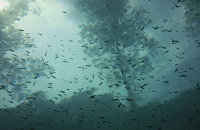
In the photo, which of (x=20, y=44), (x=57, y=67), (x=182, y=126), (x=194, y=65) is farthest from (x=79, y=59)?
(x=194, y=65)

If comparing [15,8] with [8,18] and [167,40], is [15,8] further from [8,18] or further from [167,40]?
[167,40]

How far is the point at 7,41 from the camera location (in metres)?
15.6

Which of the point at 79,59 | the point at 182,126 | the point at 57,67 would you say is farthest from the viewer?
the point at 57,67

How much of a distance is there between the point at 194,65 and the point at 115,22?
62.6 meters

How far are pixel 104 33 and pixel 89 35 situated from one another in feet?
8.69

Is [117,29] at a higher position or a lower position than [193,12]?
lower

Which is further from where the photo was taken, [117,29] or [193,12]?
[193,12]

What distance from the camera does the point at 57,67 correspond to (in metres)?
28.6

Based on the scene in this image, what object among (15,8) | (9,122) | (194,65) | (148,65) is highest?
(194,65)

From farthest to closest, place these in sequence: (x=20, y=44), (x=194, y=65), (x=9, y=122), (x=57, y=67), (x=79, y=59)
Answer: (x=194, y=65) < (x=57, y=67) < (x=79, y=59) < (x=20, y=44) < (x=9, y=122)

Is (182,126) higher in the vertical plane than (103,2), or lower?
lower

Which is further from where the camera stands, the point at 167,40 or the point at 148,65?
the point at 167,40

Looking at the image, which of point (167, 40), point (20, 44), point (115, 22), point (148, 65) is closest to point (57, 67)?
point (20, 44)

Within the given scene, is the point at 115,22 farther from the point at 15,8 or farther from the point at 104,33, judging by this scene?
the point at 15,8
